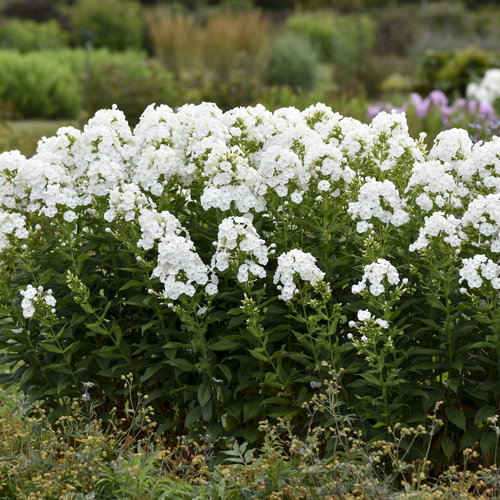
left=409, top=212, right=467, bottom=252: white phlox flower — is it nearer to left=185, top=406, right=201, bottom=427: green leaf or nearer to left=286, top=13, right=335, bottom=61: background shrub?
left=185, top=406, right=201, bottom=427: green leaf

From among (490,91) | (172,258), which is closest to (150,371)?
(172,258)

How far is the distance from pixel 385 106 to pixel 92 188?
22.7 feet

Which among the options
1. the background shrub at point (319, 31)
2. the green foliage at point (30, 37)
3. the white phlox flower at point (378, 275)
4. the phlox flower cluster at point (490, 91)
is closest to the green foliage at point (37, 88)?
the green foliage at point (30, 37)

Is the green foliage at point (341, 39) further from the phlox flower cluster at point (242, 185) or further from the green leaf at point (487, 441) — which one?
the green leaf at point (487, 441)

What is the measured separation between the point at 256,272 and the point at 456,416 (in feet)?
3.67

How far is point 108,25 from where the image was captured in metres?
23.4

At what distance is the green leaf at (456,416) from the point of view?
142 inches

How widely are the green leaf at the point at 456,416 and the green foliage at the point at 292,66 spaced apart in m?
15.8

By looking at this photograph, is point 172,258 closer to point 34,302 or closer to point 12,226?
point 34,302

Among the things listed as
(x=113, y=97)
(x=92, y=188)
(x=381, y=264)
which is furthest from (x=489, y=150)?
(x=113, y=97)

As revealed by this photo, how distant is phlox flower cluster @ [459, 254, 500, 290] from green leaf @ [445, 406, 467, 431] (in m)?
0.64

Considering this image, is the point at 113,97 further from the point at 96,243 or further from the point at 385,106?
the point at 96,243

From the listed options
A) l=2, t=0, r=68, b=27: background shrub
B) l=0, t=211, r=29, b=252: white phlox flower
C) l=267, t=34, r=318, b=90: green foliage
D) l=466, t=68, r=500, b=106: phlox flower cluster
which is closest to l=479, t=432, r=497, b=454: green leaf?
l=0, t=211, r=29, b=252: white phlox flower

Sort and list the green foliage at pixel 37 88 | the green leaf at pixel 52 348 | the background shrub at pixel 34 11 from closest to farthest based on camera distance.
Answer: the green leaf at pixel 52 348
the green foliage at pixel 37 88
the background shrub at pixel 34 11
